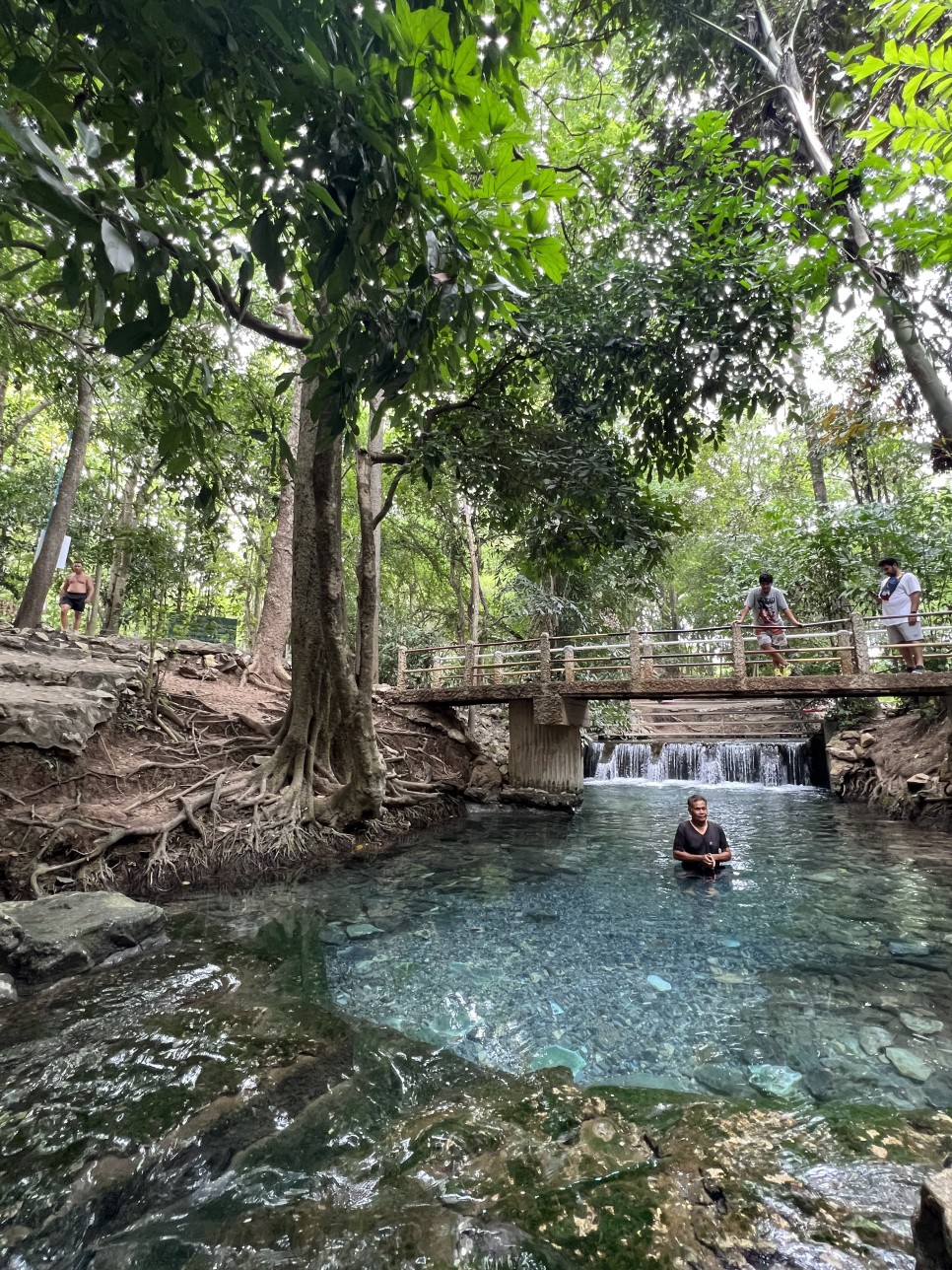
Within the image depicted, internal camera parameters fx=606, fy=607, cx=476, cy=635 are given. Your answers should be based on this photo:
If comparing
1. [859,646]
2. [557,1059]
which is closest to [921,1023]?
[557,1059]

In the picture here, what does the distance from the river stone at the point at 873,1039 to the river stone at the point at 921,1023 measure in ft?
0.62

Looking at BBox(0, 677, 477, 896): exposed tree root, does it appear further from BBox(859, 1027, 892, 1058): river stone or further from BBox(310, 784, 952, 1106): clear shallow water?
BBox(859, 1027, 892, 1058): river stone

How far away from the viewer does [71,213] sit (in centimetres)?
130

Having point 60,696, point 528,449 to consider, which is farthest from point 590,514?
point 60,696

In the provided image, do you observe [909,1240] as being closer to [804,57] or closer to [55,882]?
[55,882]

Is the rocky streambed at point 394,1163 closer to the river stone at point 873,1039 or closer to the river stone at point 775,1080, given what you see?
the river stone at point 775,1080

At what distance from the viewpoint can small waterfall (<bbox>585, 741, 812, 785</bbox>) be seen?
1599 cm

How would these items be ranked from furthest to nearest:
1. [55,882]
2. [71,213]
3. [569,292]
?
[569,292], [55,882], [71,213]

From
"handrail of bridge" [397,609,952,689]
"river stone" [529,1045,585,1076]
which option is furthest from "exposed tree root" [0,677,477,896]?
"river stone" [529,1045,585,1076]

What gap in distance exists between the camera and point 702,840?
7371 millimetres

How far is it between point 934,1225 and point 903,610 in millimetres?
10081

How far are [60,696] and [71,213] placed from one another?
25.0 feet

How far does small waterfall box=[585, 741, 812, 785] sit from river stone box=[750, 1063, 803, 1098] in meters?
13.9

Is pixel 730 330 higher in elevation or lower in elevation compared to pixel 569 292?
lower
